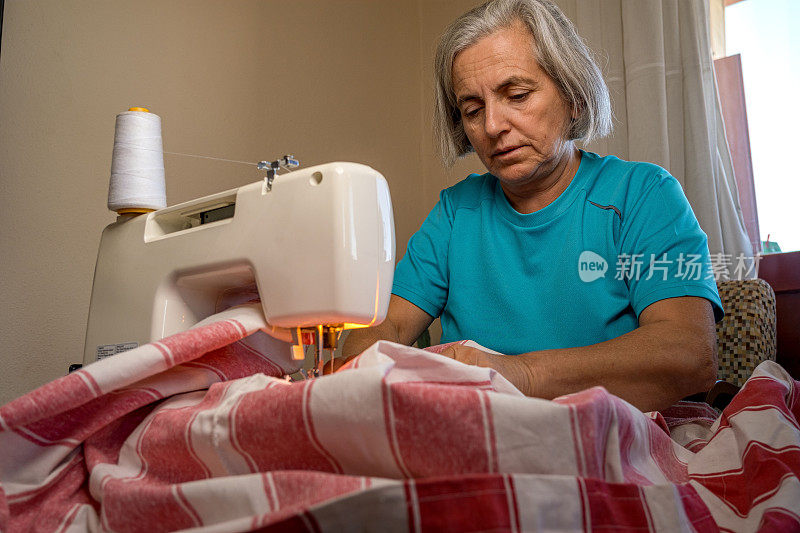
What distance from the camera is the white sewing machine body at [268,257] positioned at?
0.84 m

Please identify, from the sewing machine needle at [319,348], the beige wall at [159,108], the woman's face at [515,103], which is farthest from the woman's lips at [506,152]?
the beige wall at [159,108]

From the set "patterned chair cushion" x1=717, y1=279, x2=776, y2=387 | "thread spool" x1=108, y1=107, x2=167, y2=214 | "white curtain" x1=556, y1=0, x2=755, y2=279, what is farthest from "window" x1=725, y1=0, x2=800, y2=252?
"thread spool" x1=108, y1=107, x2=167, y2=214

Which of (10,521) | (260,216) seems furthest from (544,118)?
(10,521)

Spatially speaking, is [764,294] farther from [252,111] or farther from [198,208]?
[252,111]

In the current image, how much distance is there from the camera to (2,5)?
1.65 meters

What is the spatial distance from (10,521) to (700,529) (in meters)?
0.60

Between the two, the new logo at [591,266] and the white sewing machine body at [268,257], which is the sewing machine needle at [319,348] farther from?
the new logo at [591,266]

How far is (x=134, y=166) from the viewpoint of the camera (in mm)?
1144

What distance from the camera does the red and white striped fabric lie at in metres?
0.47

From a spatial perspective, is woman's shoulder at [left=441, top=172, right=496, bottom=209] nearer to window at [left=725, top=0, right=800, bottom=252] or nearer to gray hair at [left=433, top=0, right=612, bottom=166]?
gray hair at [left=433, top=0, right=612, bottom=166]

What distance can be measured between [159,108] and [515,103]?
1099mm

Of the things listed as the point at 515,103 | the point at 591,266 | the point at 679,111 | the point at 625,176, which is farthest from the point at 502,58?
the point at 679,111

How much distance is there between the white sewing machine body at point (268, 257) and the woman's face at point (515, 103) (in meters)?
0.52

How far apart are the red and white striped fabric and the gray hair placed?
0.84 meters
